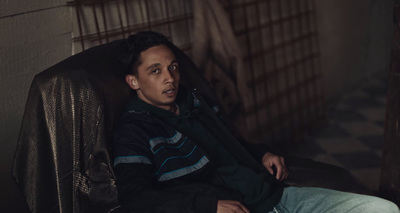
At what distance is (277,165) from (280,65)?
2.09 metres

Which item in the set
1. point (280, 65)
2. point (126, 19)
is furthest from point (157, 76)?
point (280, 65)

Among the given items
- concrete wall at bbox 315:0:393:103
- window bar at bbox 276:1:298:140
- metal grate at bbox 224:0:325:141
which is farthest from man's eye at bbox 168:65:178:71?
concrete wall at bbox 315:0:393:103

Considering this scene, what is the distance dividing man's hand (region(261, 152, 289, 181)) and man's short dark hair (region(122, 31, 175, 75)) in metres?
0.67

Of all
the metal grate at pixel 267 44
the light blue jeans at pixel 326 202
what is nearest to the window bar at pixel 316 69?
the metal grate at pixel 267 44

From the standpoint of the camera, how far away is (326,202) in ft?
5.96

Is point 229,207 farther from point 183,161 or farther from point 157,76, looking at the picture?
point 157,76

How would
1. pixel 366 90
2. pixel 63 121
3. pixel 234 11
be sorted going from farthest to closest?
pixel 366 90
pixel 234 11
pixel 63 121

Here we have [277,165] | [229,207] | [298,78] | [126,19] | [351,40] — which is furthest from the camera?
[351,40]

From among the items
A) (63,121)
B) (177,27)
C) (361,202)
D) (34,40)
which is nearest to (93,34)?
(34,40)

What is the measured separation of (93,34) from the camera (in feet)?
8.07

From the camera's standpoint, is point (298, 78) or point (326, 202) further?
point (298, 78)

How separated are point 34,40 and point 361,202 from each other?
1617 millimetres

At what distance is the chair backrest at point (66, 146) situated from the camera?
1.68m

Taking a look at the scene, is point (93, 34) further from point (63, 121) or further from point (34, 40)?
point (63, 121)
